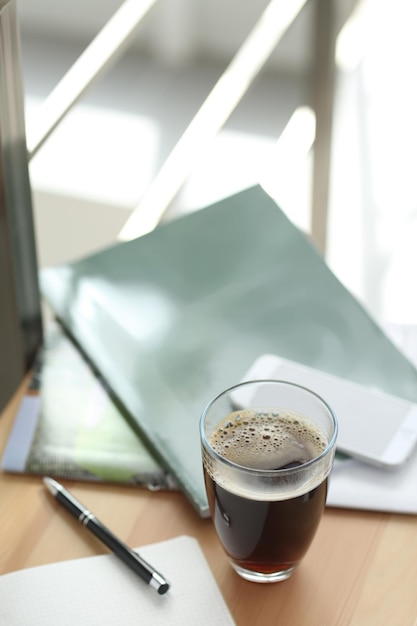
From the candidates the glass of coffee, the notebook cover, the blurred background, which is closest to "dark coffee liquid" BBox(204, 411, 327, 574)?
the glass of coffee

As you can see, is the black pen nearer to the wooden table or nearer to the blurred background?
the wooden table

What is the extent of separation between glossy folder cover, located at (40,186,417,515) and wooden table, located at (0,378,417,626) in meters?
0.05

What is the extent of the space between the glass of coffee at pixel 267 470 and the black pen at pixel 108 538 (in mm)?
57

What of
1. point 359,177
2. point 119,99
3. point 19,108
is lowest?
point 119,99

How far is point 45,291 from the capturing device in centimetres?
98

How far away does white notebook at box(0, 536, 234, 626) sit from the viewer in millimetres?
689

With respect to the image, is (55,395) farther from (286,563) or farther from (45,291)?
(286,563)

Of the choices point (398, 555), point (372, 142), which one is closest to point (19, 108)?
point (398, 555)

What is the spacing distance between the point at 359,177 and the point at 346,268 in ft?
0.86

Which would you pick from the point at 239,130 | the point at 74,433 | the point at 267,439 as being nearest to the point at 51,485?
the point at 74,433

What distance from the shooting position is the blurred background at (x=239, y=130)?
153 cm

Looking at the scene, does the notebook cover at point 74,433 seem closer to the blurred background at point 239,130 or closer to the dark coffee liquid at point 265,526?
the dark coffee liquid at point 265,526

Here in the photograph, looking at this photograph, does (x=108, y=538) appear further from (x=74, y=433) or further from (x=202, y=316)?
(x=202, y=316)

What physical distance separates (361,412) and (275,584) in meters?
0.18
